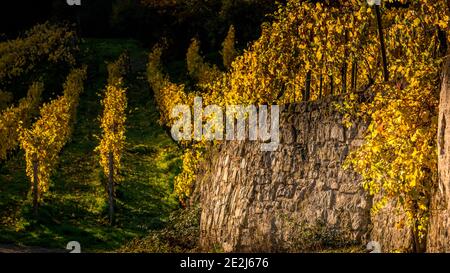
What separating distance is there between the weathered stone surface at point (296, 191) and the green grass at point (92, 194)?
11433mm

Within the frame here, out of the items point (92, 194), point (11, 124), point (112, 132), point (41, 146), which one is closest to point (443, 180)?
point (112, 132)

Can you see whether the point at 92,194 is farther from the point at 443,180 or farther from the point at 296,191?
the point at 443,180

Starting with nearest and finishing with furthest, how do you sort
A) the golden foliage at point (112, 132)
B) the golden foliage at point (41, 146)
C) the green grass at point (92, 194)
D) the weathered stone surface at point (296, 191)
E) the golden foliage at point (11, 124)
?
the weathered stone surface at point (296, 191) → the green grass at point (92, 194) → the golden foliage at point (41, 146) → the golden foliage at point (112, 132) → the golden foliage at point (11, 124)

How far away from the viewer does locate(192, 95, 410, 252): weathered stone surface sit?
52.6ft

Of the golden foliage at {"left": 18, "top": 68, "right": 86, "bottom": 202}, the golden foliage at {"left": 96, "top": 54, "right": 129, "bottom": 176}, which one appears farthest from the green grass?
the golden foliage at {"left": 18, "top": 68, "right": 86, "bottom": 202}

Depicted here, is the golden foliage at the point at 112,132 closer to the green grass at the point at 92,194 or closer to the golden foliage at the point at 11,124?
the green grass at the point at 92,194

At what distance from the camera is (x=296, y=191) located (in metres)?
18.2

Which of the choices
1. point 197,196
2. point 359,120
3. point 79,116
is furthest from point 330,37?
point 79,116

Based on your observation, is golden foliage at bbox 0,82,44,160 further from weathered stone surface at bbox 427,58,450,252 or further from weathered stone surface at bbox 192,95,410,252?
weathered stone surface at bbox 427,58,450,252

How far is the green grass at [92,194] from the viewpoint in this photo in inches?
1245

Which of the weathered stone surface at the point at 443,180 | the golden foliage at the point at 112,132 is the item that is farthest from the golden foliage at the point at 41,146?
the weathered stone surface at the point at 443,180

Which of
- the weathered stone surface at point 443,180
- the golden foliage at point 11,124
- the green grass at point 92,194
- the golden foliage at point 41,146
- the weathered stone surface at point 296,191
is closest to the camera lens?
the weathered stone surface at point 443,180

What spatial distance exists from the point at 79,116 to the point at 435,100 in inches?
1820

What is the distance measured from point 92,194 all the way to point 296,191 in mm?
22445
